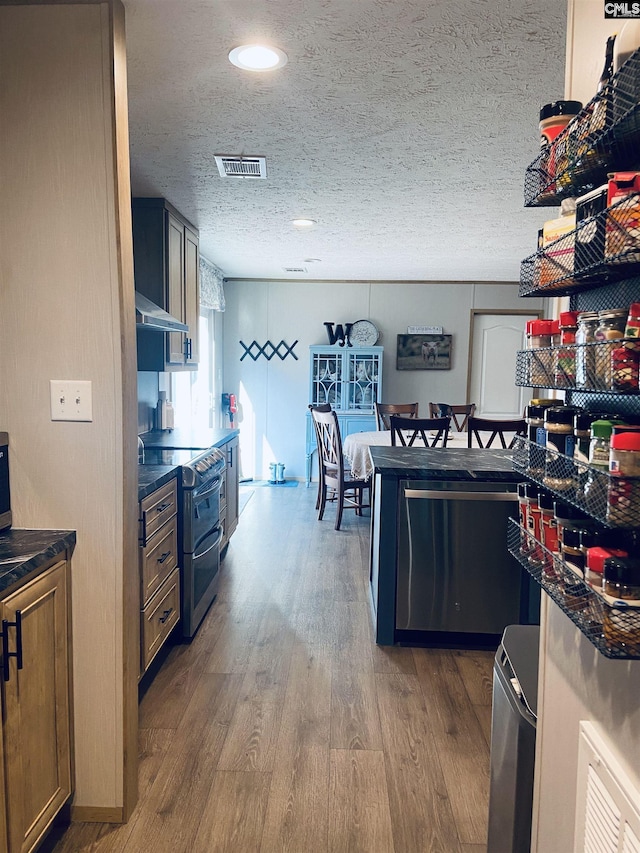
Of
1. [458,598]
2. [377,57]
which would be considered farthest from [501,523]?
[377,57]

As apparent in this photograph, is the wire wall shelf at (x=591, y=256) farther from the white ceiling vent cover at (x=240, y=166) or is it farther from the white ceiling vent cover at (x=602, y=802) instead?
the white ceiling vent cover at (x=240, y=166)

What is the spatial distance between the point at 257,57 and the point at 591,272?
1478 mm

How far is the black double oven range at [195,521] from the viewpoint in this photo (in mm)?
2914

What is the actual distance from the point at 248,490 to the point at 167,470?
12.9 feet

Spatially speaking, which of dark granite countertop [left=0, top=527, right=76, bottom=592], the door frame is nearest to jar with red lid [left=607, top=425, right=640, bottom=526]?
dark granite countertop [left=0, top=527, right=76, bottom=592]

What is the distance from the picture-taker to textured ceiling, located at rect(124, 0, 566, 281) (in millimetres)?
1747

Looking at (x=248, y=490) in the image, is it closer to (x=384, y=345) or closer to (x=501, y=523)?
(x=384, y=345)

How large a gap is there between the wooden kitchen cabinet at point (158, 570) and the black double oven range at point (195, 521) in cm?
6

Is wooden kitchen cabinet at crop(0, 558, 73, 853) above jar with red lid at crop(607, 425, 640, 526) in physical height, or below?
below

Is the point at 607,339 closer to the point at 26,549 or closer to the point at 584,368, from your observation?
the point at 584,368

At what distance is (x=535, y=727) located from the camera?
55.6 inches

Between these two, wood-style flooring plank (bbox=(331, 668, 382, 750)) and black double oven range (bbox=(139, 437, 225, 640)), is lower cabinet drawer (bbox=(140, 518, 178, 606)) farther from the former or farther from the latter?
wood-style flooring plank (bbox=(331, 668, 382, 750))

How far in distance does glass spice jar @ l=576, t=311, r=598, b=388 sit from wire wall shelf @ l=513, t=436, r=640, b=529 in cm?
13

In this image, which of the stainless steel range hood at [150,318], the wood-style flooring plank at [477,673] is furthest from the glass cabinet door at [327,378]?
the wood-style flooring plank at [477,673]
